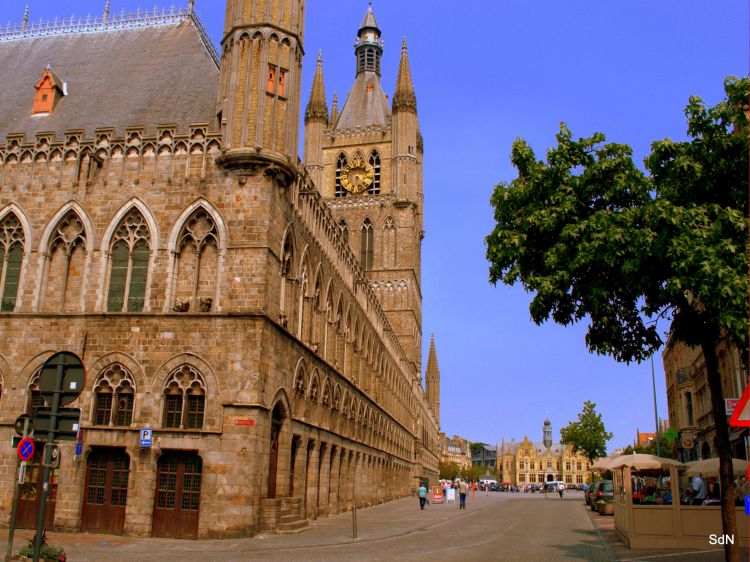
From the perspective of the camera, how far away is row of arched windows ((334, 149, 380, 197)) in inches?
3019

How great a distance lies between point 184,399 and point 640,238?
14.3m

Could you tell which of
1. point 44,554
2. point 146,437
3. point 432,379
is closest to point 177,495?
point 146,437

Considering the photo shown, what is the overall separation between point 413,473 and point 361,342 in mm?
39353

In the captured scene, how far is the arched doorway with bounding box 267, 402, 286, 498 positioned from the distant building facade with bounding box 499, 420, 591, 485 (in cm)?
15239

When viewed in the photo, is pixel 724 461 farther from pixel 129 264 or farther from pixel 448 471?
pixel 448 471

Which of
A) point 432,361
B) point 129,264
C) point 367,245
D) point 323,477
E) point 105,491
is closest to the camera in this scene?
point 105,491

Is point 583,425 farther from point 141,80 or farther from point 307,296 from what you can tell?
point 141,80

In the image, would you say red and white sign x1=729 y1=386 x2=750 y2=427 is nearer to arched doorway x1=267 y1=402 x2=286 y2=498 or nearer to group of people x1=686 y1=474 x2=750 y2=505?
group of people x1=686 y1=474 x2=750 y2=505

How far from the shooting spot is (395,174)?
75000 mm

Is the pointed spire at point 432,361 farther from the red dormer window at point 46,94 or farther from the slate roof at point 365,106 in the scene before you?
the red dormer window at point 46,94

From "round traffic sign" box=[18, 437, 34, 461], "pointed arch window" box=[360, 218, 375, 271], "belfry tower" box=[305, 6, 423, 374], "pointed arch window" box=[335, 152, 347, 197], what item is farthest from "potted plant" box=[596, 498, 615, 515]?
"pointed arch window" box=[335, 152, 347, 197]

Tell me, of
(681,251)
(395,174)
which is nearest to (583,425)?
(395,174)

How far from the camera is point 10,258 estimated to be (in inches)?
962

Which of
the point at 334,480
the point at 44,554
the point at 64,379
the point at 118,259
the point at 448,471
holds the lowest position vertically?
the point at 448,471
